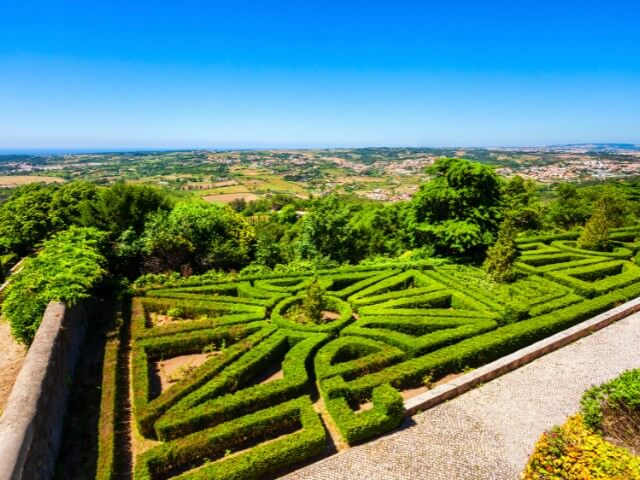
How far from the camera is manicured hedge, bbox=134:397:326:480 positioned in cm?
859

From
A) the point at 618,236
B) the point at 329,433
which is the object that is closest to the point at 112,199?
the point at 329,433

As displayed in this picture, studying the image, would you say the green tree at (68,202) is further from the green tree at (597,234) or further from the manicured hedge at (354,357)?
the green tree at (597,234)

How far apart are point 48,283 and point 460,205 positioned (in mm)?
22363

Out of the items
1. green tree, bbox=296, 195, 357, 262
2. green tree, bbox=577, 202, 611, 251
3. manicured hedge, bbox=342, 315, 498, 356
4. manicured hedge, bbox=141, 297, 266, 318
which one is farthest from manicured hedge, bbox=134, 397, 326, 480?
green tree, bbox=577, 202, 611, 251

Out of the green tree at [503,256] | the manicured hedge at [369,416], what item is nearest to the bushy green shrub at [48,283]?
the manicured hedge at [369,416]

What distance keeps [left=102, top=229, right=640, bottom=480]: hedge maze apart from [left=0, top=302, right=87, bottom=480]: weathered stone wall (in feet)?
6.45

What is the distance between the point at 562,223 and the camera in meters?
41.9

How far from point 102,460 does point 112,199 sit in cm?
1794

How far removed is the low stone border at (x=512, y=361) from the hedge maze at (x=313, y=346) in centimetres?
52

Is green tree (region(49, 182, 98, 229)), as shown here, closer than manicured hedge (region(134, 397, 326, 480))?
No

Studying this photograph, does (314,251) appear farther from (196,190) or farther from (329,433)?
(196,190)

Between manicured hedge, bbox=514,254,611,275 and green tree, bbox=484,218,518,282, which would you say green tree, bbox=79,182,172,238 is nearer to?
green tree, bbox=484,218,518,282

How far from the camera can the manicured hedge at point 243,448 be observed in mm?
8586

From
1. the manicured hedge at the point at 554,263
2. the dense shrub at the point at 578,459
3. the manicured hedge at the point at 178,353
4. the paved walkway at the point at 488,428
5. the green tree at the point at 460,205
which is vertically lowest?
the paved walkway at the point at 488,428
